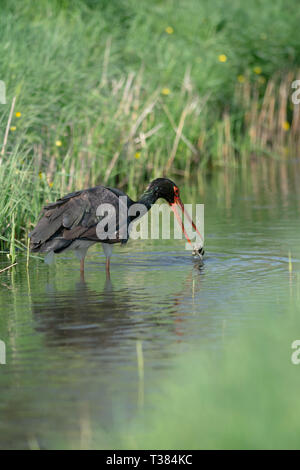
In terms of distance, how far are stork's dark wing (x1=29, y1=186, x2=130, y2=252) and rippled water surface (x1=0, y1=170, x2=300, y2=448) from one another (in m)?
0.41

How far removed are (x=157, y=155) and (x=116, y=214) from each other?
772 cm

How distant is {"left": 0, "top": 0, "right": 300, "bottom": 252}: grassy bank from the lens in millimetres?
13555

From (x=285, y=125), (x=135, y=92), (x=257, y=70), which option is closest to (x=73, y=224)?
(x=135, y=92)

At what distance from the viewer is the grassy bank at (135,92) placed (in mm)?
13555

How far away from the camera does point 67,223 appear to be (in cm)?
963

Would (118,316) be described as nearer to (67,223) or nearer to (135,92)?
(67,223)

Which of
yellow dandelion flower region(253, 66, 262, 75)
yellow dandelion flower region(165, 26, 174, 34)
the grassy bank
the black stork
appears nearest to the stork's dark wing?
the black stork

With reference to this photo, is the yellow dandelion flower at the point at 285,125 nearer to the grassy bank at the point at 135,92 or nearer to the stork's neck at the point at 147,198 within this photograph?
the grassy bank at the point at 135,92

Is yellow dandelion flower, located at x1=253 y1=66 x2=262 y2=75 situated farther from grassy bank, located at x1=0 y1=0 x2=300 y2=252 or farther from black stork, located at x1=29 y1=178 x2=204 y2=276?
black stork, located at x1=29 y1=178 x2=204 y2=276

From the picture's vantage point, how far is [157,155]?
17.6 metres

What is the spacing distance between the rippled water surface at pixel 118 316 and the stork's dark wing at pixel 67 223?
0.41 m

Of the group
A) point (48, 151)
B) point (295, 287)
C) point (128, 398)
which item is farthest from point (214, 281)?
point (48, 151)

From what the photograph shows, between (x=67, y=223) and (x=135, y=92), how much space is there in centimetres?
839

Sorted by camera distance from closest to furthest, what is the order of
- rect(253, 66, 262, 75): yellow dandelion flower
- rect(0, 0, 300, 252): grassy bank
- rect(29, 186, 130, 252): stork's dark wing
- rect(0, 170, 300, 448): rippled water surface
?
rect(0, 170, 300, 448): rippled water surface
rect(29, 186, 130, 252): stork's dark wing
rect(0, 0, 300, 252): grassy bank
rect(253, 66, 262, 75): yellow dandelion flower
